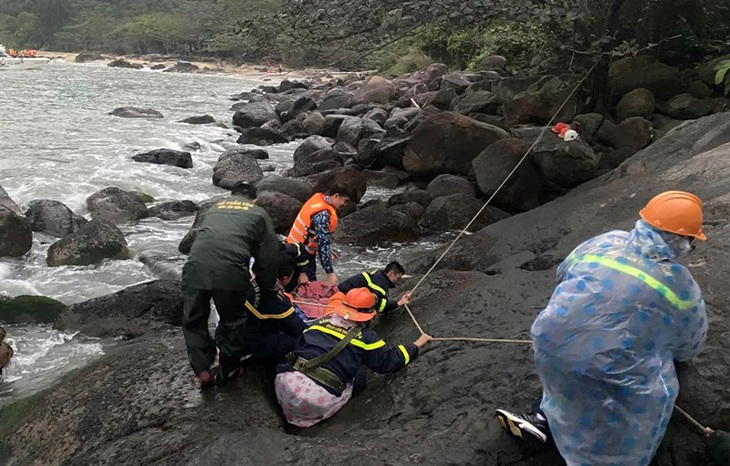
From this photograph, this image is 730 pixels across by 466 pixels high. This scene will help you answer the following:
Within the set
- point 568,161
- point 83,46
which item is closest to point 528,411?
point 568,161

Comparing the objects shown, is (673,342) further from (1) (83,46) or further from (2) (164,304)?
(1) (83,46)

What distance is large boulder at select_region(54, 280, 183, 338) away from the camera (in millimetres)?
6496

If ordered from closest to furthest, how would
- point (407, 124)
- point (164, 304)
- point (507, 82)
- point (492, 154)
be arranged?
point (164, 304), point (492, 154), point (507, 82), point (407, 124)

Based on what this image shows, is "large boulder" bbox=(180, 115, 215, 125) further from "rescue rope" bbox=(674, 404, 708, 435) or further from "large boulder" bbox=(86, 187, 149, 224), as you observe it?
"rescue rope" bbox=(674, 404, 708, 435)

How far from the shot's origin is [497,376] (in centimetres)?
386

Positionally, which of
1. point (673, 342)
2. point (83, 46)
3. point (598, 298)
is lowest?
point (83, 46)

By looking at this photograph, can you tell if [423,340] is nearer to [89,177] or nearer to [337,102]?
[89,177]

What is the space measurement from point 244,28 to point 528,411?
25.6 ft

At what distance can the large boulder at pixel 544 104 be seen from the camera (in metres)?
12.8

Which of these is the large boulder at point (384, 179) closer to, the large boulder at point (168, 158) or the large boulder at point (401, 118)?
the large boulder at point (401, 118)

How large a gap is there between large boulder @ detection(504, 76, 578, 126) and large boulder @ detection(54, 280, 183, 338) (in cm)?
899

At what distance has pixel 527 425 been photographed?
317cm

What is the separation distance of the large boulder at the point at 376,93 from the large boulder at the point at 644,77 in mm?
12086

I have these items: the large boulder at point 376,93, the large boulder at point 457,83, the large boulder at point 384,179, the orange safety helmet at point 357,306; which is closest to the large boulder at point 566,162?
the large boulder at point 384,179
